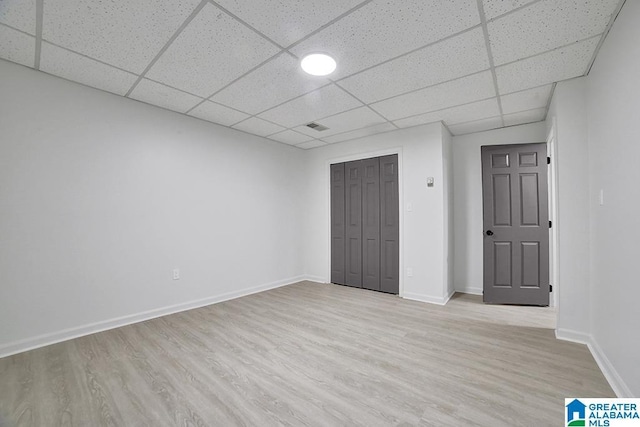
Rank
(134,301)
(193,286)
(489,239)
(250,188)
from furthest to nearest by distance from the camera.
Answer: (250,188) < (489,239) < (193,286) < (134,301)

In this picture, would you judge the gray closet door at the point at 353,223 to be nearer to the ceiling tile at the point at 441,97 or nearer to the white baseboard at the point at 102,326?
the ceiling tile at the point at 441,97

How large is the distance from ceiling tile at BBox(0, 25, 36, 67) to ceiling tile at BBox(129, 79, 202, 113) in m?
0.71

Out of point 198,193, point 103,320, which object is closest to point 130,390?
point 103,320

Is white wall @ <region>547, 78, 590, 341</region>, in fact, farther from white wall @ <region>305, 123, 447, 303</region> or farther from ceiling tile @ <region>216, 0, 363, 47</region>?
ceiling tile @ <region>216, 0, 363, 47</region>

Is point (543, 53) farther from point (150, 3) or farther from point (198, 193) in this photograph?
point (198, 193)

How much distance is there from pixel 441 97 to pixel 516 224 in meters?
2.04

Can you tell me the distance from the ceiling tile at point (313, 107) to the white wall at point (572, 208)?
1954 millimetres

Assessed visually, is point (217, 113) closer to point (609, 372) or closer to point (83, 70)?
point (83, 70)

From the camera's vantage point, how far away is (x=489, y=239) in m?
3.60

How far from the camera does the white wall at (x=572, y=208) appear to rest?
7.67 feet

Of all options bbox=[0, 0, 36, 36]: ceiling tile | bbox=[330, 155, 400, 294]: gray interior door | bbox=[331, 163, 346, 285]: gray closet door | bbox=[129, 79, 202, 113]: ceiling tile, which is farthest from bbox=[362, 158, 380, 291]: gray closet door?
bbox=[0, 0, 36, 36]: ceiling tile

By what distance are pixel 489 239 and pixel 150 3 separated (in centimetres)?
424

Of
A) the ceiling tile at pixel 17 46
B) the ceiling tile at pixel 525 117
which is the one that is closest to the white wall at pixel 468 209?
the ceiling tile at pixel 525 117

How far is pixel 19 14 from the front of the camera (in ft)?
5.52
